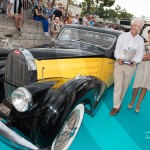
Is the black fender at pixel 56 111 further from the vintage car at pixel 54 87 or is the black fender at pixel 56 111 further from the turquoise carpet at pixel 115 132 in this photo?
the turquoise carpet at pixel 115 132

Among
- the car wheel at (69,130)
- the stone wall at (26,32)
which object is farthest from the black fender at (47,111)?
the stone wall at (26,32)

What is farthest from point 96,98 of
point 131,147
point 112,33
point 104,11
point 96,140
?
point 104,11

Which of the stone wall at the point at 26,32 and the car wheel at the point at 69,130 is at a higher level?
the stone wall at the point at 26,32

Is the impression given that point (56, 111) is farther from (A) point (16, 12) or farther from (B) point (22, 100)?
(A) point (16, 12)

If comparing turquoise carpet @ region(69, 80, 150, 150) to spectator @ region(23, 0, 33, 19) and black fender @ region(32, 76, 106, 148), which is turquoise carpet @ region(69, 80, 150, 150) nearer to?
black fender @ region(32, 76, 106, 148)

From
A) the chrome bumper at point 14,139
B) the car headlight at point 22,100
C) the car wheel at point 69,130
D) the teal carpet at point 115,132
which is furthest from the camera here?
the teal carpet at point 115,132

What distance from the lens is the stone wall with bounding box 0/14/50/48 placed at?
717 centimetres

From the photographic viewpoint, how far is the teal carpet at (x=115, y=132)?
2922mm

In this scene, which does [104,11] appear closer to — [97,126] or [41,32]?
[41,32]

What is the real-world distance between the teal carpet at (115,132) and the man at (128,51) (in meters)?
0.41

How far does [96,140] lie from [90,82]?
0.86 metres

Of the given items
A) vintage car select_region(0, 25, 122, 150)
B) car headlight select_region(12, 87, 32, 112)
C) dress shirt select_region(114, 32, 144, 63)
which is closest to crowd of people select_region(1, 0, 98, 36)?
vintage car select_region(0, 25, 122, 150)

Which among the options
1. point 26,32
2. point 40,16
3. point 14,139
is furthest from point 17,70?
point 40,16

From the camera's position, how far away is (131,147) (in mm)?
2971
